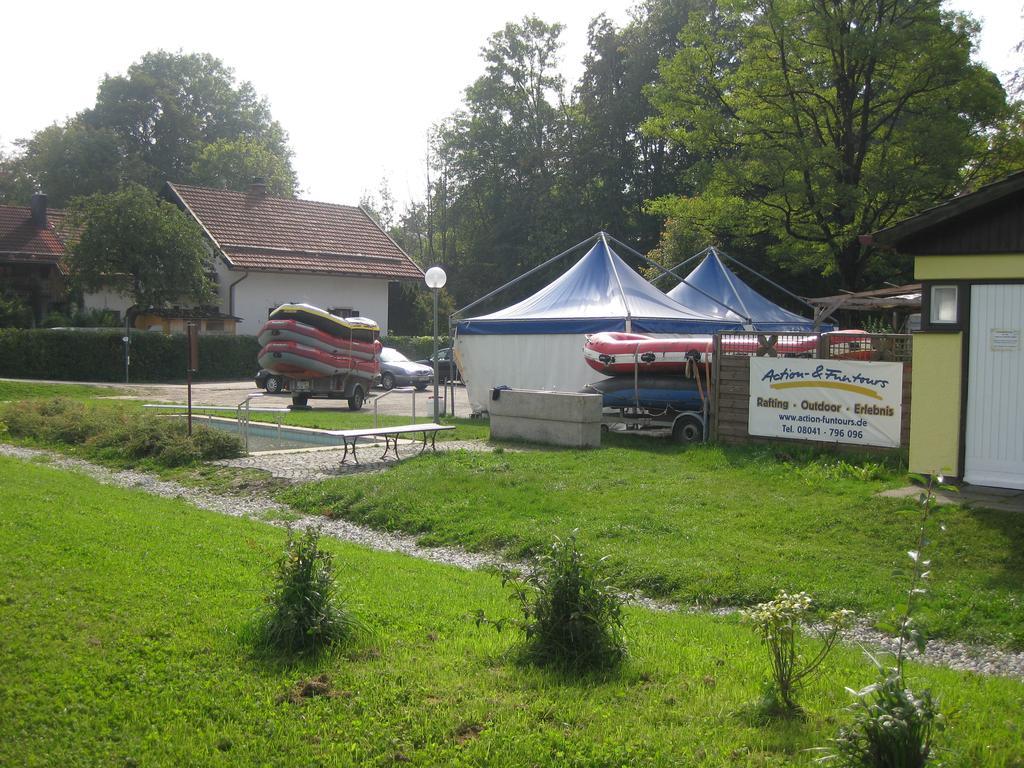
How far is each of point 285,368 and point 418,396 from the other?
27.5 feet

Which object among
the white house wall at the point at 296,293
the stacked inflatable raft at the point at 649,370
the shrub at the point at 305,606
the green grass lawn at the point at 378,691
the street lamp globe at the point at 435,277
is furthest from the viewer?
the white house wall at the point at 296,293

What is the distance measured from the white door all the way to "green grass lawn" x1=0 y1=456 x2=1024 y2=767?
5024mm

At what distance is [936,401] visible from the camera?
11453 millimetres

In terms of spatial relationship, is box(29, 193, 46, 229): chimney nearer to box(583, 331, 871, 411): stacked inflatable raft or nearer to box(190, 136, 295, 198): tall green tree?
box(190, 136, 295, 198): tall green tree

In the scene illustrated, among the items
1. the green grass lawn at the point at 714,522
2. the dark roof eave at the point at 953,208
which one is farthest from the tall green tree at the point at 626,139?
the dark roof eave at the point at 953,208

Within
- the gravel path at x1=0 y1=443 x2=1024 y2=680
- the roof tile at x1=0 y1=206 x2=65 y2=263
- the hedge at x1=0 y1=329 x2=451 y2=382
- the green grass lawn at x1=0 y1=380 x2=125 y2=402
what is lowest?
the gravel path at x1=0 y1=443 x2=1024 y2=680

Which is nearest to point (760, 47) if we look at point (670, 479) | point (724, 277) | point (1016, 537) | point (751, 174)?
point (751, 174)

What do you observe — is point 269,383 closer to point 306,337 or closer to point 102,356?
point 306,337

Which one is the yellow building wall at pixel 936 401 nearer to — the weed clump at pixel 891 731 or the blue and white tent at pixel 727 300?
the weed clump at pixel 891 731

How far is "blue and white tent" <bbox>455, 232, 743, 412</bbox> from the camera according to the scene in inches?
843

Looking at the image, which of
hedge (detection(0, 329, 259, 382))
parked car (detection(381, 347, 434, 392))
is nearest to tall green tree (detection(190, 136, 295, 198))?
hedge (detection(0, 329, 259, 382))

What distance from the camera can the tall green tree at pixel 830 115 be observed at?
28.1 meters

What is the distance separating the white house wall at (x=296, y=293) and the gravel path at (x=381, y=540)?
26.2 meters

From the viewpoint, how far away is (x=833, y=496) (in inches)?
461
